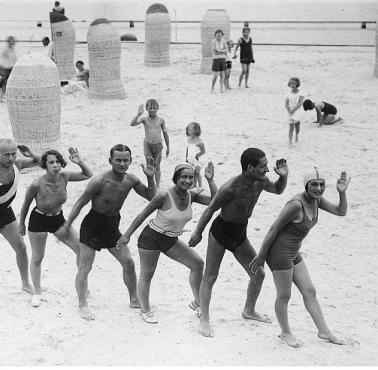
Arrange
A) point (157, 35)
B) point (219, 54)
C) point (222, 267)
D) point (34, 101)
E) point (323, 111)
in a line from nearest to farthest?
point (222, 267), point (34, 101), point (323, 111), point (219, 54), point (157, 35)

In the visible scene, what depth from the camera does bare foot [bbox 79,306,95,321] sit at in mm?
5109

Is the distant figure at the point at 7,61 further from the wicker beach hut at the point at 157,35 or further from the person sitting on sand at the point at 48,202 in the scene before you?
the person sitting on sand at the point at 48,202

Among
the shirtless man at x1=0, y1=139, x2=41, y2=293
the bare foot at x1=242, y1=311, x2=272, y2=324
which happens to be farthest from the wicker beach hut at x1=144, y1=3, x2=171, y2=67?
the bare foot at x1=242, y1=311, x2=272, y2=324

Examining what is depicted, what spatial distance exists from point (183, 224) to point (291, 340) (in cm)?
124

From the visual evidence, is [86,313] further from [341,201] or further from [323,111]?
[323,111]

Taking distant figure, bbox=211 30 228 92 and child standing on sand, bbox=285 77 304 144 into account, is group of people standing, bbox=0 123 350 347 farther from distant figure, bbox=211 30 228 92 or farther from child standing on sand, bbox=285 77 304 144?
distant figure, bbox=211 30 228 92

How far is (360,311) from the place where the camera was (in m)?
5.63

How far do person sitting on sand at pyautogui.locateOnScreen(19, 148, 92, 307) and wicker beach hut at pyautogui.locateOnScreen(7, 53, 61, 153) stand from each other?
4.76 m

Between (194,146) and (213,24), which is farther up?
(213,24)

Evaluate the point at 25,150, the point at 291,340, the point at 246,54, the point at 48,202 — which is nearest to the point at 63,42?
the point at 246,54

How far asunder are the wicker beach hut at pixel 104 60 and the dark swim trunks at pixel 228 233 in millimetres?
9752

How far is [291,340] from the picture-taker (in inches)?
189

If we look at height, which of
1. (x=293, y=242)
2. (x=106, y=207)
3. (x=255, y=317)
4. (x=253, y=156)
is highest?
(x=253, y=156)

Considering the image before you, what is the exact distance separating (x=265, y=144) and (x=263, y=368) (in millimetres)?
7185
